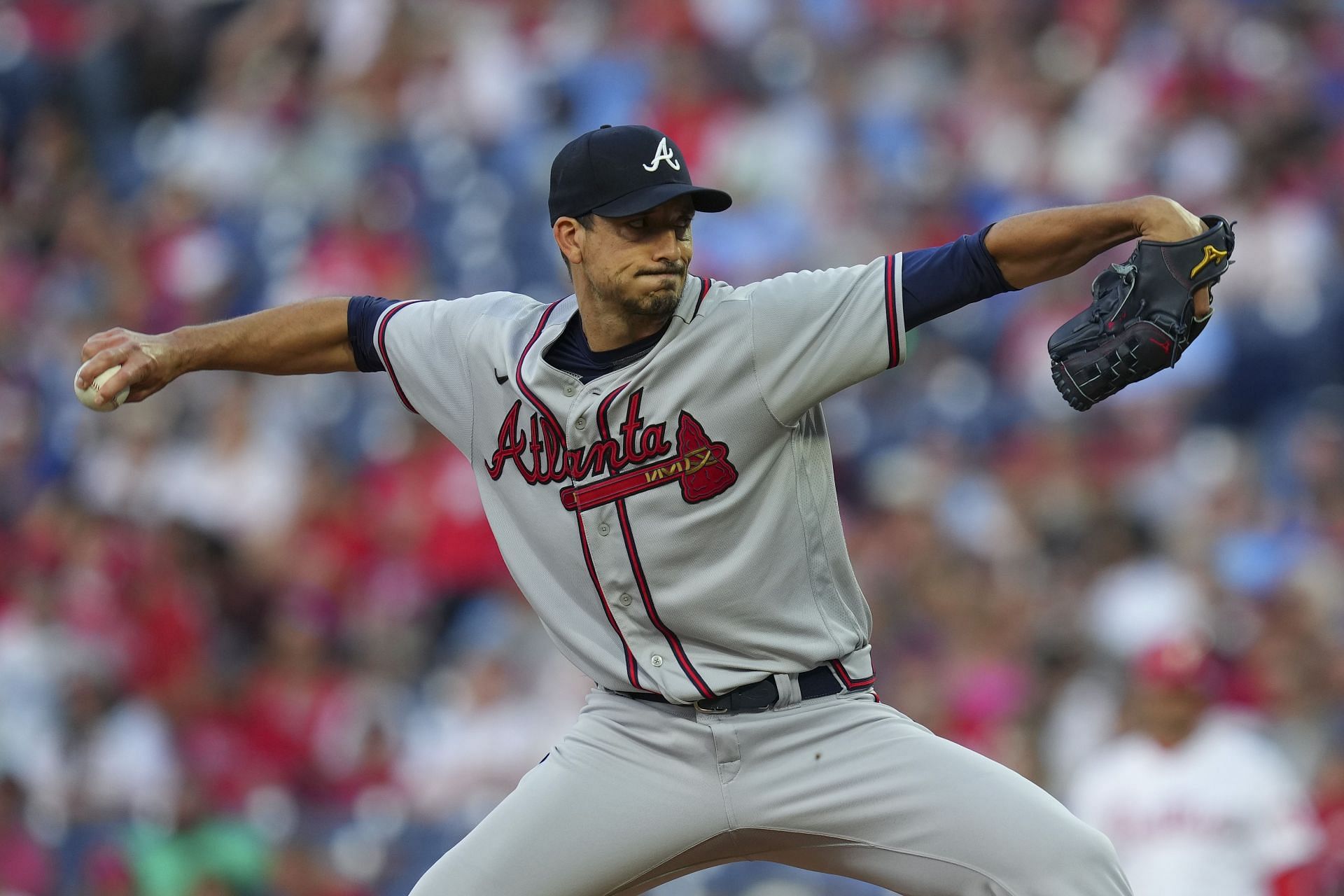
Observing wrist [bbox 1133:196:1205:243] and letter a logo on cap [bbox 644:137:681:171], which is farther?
letter a logo on cap [bbox 644:137:681:171]

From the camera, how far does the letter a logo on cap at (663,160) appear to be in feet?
12.1

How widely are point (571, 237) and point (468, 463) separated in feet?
16.2

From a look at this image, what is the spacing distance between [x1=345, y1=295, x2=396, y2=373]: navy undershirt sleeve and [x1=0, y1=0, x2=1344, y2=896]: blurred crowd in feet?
9.30

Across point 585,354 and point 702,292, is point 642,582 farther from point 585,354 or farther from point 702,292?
point 702,292

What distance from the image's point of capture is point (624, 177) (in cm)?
370

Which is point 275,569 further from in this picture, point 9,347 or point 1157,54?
point 1157,54

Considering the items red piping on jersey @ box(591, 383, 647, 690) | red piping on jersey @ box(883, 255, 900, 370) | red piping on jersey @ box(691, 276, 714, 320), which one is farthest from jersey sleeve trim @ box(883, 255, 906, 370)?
red piping on jersey @ box(591, 383, 647, 690)

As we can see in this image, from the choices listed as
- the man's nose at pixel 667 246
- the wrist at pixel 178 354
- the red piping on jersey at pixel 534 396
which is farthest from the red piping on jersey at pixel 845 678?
the wrist at pixel 178 354

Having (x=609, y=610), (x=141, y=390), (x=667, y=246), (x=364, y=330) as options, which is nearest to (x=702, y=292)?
(x=667, y=246)

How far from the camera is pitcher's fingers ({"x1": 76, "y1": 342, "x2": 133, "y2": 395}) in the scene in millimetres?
3738

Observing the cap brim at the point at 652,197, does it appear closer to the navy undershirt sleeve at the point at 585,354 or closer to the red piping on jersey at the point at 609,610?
the navy undershirt sleeve at the point at 585,354

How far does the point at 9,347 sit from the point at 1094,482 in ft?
21.4

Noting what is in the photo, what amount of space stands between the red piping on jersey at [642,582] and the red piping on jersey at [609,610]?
0.09m

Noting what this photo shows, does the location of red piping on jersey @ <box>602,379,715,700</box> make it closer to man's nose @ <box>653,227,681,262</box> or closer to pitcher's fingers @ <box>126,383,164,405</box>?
man's nose @ <box>653,227,681,262</box>
